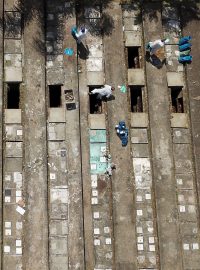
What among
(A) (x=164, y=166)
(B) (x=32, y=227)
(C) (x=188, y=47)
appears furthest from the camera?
(C) (x=188, y=47)

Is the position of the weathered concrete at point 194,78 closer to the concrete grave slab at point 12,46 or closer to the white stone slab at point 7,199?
the concrete grave slab at point 12,46

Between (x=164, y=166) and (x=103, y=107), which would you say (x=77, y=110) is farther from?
(x=164, y=166)

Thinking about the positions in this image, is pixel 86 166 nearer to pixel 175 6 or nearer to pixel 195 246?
pixel 195 246

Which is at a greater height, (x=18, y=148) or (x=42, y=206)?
(x=18, y=148)

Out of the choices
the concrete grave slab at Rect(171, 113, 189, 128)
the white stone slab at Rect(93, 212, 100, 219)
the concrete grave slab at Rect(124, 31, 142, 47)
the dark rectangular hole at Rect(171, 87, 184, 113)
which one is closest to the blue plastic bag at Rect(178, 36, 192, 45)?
the concrete grave slab at Rect(124, 31, 142, 47)

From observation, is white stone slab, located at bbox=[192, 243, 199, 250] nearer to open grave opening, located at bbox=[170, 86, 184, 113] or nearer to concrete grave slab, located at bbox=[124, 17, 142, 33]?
open grave opening, located at bbox=[170, 86, 184, 113]

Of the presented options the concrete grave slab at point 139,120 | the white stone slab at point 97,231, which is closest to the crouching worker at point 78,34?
the concrete grave slab at point 139,120

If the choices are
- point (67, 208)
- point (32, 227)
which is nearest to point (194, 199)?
point (67, 208)

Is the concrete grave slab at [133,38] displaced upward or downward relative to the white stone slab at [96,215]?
upward
